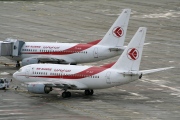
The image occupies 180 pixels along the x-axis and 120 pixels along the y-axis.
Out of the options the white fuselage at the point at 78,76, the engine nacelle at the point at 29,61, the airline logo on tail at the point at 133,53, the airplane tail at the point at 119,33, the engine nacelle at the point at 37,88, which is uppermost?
the airplane tail at the point at 119,33

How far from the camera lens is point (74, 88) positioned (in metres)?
102

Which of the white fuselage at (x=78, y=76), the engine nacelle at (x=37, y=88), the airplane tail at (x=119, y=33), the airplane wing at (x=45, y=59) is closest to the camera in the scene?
the white fuselage at (x=78, y=76)

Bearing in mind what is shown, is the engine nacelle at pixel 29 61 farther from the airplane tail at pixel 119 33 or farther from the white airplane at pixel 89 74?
the white airplane at pixel 89 74

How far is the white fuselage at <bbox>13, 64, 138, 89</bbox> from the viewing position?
3939 inches

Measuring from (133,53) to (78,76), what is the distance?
7947mm

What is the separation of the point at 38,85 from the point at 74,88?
4918 mm

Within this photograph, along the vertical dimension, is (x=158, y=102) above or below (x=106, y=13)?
below

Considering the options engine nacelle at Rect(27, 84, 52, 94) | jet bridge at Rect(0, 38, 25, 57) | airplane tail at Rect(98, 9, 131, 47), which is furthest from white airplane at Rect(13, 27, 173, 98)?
jet bridge at Rect(0, 38, 25, 57)

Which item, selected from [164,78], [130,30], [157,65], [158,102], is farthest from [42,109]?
[130,30]

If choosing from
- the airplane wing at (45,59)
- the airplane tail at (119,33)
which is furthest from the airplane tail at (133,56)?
the airplane wing at (45,59)

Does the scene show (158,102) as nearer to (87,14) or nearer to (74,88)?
(74,88)

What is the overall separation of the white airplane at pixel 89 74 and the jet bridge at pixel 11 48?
20450 mm

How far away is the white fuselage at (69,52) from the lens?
123 meters

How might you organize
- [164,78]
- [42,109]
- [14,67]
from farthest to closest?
1. [14,67]
2. [164,78]
3. [42,109]
